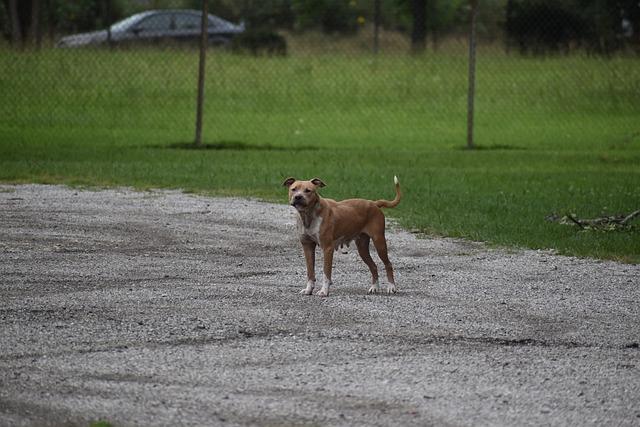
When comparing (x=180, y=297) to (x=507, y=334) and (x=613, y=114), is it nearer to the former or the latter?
(x=507, y=334)

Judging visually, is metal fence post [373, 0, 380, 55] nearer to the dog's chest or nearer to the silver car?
the silver car

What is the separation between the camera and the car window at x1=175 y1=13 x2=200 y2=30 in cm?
2275

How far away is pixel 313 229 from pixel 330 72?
14.5m

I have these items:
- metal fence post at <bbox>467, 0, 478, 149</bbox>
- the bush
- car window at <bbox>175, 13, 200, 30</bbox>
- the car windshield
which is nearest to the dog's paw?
metal fence post at <bbox>467, 0, 478, 149</bbox>

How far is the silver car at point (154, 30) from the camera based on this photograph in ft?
73.6

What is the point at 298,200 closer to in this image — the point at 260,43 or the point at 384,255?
the point at 384,255

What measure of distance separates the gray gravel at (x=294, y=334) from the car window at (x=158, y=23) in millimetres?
11230

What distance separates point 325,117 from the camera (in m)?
23.7

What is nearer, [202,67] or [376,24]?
[202,67]

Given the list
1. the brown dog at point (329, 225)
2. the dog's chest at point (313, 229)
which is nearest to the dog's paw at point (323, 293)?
the brown dog at point (329, 225)

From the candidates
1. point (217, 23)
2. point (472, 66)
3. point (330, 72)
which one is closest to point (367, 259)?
point (472, 66)

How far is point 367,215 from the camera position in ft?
29.6

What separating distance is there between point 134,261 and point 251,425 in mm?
4648

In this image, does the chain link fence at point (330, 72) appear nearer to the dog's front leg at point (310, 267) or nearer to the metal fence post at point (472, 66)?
the metal fence post at point (472, 66)
